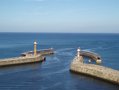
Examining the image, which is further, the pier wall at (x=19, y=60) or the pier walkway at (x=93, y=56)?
the pier walkway at (x=93, y=56)

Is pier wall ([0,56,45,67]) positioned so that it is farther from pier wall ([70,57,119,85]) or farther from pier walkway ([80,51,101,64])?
pier walkway ([80,51,101,64])

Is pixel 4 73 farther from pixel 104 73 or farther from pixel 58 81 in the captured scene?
pixel 104 73

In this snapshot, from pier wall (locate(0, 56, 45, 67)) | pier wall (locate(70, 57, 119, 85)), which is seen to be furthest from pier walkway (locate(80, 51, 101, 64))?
pier wall (locate(70, 57, 119, 85))

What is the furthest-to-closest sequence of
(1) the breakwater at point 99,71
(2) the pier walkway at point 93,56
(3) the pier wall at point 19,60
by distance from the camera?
(2) the pier walkway at point 93,56
(3) the pier wall at point 19,60
(1) the breakwater at point 99,71

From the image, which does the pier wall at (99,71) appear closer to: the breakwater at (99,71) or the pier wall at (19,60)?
the breakwater at (99,71)

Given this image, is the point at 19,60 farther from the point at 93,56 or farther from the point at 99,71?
the point at 93,56

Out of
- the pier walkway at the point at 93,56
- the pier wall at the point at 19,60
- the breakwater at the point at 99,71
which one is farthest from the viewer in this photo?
the pier walkway at the point at 93,56

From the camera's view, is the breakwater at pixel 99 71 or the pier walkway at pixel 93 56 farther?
the pier walkway at pixel 93 56

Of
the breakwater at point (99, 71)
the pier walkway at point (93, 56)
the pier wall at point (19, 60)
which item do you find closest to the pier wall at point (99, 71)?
the breakwater at point (99, 71)

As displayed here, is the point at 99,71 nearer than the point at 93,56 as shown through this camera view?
Yes

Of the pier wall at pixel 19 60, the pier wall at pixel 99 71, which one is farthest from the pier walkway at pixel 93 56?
the pier wall at pixel 99 71

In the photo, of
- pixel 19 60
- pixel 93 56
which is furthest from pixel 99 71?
pixel 93 56

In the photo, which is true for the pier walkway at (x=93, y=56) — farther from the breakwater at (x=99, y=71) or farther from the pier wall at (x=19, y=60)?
A: the breakwater at (x=99, y=71)

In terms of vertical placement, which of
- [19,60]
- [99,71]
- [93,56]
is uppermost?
[99,71]
